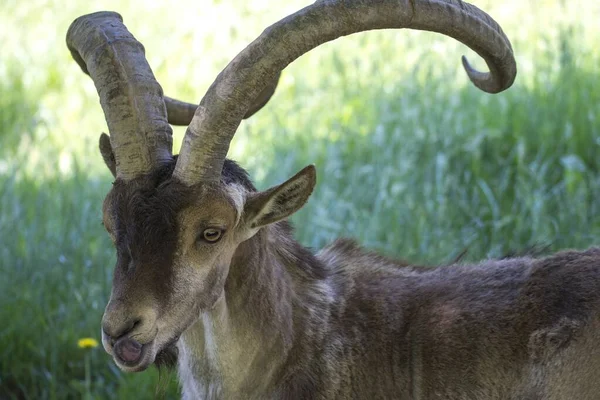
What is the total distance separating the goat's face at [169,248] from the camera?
4.08 m

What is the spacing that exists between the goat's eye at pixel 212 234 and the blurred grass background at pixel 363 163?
1033mm

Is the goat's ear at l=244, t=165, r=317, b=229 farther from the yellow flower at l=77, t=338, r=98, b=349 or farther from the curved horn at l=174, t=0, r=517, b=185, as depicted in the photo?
the yellow flower at l=77, t=338, r=98, b=349

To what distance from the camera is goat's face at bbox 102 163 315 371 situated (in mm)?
4078

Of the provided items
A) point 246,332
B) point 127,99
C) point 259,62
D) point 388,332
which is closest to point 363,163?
point 388,332

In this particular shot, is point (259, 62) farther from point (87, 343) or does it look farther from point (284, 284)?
point (87, 343)

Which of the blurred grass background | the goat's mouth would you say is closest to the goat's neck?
the blurred grass background

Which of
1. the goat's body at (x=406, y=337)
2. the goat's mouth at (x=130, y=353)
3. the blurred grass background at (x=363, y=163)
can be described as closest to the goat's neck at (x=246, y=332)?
the goat's body at (x=406, y=337)

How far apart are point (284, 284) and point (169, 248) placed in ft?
2.92

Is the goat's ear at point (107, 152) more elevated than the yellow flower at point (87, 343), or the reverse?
the goat's ear at point (107, 152)


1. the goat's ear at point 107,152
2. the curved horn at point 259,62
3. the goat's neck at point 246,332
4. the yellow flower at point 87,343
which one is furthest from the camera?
the yellow flower at point 87,343

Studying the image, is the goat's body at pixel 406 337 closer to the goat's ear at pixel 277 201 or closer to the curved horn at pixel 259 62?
the goat's ear at pixel 277 201

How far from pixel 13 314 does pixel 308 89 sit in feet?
14.7

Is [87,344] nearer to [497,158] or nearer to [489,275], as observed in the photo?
[489,275]

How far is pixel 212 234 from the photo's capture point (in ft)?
14.1
